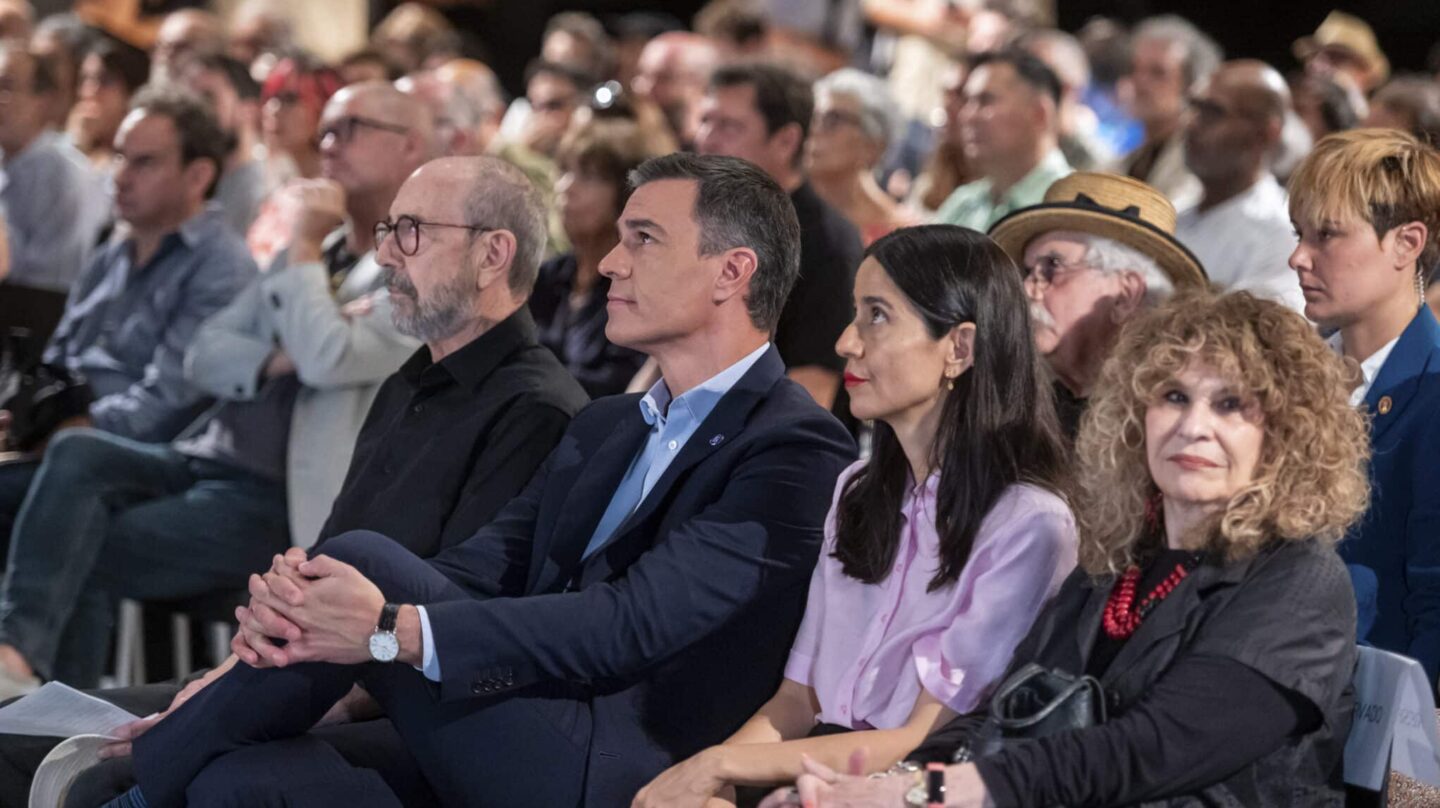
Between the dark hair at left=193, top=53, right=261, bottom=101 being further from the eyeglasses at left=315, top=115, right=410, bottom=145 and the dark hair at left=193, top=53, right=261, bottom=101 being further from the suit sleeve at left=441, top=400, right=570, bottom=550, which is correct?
the suit sleeve at left=441, top=400, right=570, bottom=550

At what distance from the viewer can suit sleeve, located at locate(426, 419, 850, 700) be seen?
257 centimetres

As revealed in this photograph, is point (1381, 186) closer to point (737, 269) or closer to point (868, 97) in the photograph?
point (737, 269)

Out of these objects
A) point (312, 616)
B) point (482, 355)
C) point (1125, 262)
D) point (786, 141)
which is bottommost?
point (312, 616)

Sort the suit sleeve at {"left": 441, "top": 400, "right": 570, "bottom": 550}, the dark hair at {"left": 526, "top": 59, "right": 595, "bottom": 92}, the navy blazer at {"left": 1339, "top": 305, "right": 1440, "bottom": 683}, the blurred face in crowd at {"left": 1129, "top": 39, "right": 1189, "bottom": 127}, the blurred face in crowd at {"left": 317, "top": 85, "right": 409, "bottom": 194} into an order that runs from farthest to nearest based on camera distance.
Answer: the dark hair at {"left": 526, "top": 59, "right": 595, "bottom": 92}
the blurred face in crowd at {"left": 1129, "top": 39, "right": 1189, "bottom": 127}
the blurred face in crowd at {"left": 317, "top": 85, "right": 409, "bottom": 194}
the suit sleeve at {"left": 441, "top": 400, "right": 570, "bottom": 550}
the navy blazer at {"left": 1339, "top": 305, "right": 1440, "bottom": 683}

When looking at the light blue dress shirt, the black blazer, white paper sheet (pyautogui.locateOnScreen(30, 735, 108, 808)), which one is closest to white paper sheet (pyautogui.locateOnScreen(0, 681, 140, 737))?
white paper sheet (pyautogui.locateOnScreen(30, 735, 108, 808))

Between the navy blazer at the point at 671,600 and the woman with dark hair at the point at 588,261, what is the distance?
1.66 metres

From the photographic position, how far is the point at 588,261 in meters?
4.78

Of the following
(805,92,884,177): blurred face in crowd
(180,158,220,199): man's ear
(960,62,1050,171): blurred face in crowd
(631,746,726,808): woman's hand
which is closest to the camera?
(631,746,726,808): woman's hand

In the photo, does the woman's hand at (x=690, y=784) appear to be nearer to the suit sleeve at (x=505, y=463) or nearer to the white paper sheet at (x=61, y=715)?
the suit sleeve at (x=505, y=463)

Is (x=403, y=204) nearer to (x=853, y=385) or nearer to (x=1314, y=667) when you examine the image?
(x=853, y=385)

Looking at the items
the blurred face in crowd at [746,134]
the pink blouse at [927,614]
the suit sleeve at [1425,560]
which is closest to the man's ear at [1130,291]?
the suit sleeve at [1425,560]

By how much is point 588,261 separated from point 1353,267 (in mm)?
2322

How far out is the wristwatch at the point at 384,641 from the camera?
8.37 ft

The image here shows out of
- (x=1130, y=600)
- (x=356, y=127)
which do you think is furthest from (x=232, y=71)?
(x=1130, y=600)
